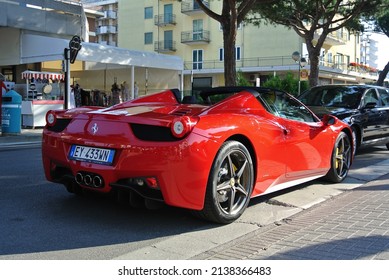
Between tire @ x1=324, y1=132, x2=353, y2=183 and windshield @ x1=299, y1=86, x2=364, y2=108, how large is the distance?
2.39 metres

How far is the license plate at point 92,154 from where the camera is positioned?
408cm

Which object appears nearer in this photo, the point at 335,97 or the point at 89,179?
the point at 89,179

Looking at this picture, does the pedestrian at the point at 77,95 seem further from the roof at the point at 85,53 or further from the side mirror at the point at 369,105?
the side mirror at the point at 369,105

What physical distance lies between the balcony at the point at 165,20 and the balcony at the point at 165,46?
204 centimetres

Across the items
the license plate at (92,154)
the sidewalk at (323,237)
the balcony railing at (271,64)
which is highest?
the balcony railing at (271,64)

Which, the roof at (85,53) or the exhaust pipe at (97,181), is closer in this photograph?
the exhaust pipe at (97,181)

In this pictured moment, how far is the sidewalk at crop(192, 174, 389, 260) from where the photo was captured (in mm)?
3609

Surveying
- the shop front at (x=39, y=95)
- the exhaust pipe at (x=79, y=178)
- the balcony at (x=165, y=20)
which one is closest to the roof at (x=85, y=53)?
the shop front at (x=39, y=95)

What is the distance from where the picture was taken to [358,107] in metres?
8.95

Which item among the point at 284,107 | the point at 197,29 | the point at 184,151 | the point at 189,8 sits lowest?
the point at 184,151

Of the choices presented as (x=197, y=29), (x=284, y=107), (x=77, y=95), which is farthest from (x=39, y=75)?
(x=197, y=29)

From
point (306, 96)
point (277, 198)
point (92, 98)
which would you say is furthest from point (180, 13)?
point (277, 198)

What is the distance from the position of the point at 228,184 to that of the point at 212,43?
145 ft

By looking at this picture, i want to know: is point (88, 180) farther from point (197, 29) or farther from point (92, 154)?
point (197, 29)
